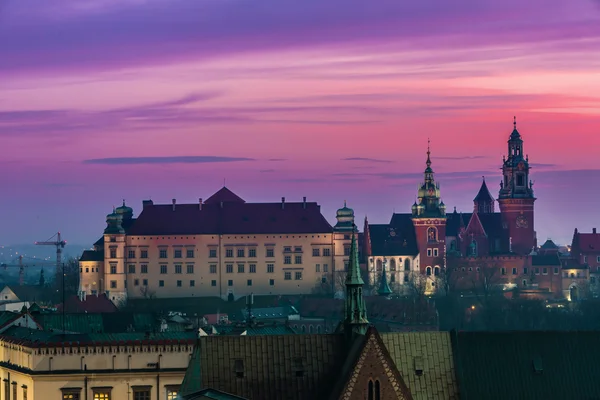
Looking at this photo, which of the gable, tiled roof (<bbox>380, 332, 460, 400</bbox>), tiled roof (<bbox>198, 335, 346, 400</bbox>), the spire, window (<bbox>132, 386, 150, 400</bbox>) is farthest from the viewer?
window (<bbox>132, 386, 150, 400</bbox>)

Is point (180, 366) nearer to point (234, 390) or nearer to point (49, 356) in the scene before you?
point (49, 356)

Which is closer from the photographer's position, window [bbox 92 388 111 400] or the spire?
the spire

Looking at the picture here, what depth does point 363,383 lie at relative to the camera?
254 ft

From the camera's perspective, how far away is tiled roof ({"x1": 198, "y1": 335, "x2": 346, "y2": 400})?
7788 centimetres

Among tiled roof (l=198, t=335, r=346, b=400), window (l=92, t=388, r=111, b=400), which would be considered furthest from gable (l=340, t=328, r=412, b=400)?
window (l=92, t=388, r=111, b=400)

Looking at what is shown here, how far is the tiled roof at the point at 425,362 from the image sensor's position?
79188 mm

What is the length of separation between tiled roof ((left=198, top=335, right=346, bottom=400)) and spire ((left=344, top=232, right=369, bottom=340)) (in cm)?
107

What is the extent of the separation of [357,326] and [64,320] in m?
57.8

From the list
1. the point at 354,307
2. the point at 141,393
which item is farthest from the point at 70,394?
the point at 354,307

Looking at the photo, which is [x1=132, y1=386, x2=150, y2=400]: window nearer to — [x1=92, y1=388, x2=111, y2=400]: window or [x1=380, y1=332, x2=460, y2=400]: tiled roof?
[x1=92, y1=388, x2=111, y2=400]: window

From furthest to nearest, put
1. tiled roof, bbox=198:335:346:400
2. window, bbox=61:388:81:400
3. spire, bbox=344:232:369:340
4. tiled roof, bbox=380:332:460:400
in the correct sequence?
window, bbox=61:388:81:400 → spire, bbox=344:232:369:340 → tiled roof, bbox=380:332:460:400 → tiled roof, bbox=198:335:346:400

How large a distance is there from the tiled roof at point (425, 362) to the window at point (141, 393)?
21345 mm

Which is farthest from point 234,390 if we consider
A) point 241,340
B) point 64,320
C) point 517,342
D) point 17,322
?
point 64,320

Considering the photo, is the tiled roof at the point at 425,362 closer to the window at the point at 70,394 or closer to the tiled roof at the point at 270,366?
the tiled roof at the point at 270,366
